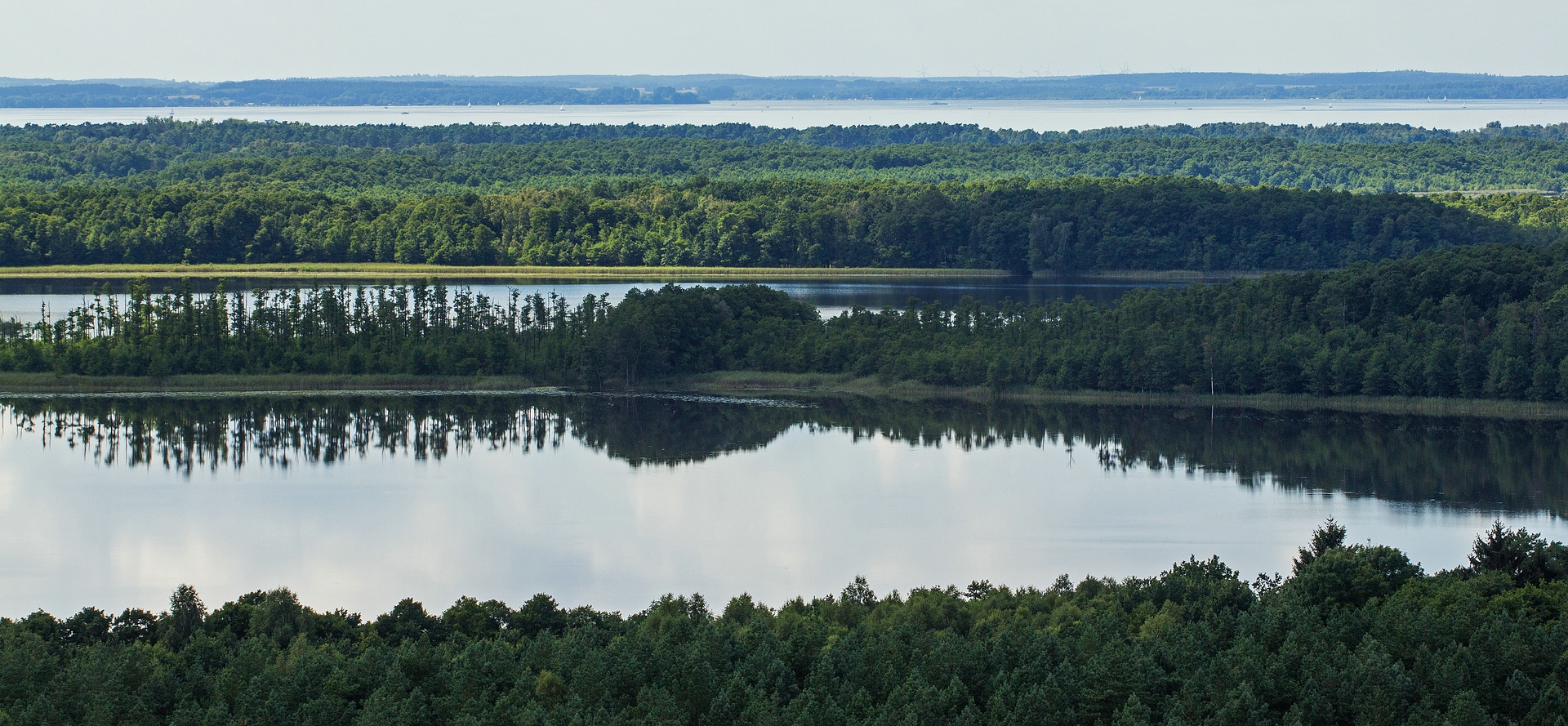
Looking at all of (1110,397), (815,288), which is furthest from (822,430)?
(815,288)

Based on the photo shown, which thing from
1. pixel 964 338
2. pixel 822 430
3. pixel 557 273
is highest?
pixel 964 338

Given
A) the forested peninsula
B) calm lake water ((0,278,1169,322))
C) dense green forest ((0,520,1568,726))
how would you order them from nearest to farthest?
1. dense green forest ((0,520,1568,726))
2. calm lake water ((0,278,1169,322))
3. the forested peninsula

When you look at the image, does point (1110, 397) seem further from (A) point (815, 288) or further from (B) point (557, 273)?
(B) point (557, 273)

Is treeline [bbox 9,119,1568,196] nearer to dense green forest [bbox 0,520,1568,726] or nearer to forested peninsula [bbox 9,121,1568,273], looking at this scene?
forested peninsula [bbox 9,121,1568,273]

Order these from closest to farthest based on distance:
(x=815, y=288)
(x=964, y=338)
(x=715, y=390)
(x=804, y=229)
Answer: (x=715, y=390)
(x=964, y=338)
(x=815, y=288)
(x=804, y=229)

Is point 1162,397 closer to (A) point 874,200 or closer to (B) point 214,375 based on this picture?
(B) point 214,375

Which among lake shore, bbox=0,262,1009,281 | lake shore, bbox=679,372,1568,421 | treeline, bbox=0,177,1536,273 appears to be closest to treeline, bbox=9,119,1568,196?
treeline, bbox=0,177,1536,273
